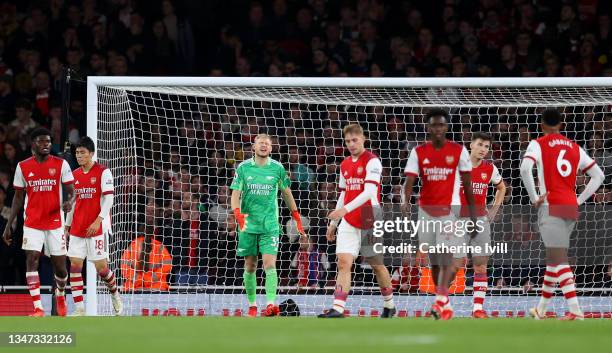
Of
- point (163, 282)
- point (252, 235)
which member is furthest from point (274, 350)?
point (163, 282)

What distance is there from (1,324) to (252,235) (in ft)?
9.93

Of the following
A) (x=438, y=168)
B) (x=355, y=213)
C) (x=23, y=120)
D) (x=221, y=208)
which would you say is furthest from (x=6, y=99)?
Result: (x=438, y=168)

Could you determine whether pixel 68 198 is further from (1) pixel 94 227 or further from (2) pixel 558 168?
(2) pixel 558 168

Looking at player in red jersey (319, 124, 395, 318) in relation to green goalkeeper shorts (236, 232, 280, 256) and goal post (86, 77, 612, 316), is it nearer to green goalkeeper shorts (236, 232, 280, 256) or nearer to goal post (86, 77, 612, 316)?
green goalkeeper shorts (236, 232, 280, 256)

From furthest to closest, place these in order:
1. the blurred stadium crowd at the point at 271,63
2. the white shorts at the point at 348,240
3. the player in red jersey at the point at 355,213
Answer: the blurred stadium crowd at the point at 271,63 < the white shorts at the point at 348,240 < the player in red jersey at the point at 355,213

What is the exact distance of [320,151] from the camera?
13758 millimetres

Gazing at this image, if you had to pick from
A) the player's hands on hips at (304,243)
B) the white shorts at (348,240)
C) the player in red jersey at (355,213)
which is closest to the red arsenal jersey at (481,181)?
the player in red jersey at (355,213)

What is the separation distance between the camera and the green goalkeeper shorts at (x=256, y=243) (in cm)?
1138

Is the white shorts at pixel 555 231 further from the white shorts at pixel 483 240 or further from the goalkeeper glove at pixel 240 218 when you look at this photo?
the goalkeeper glove at pixel 240 218

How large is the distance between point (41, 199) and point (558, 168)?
490cm

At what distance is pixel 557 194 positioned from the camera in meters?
9.84

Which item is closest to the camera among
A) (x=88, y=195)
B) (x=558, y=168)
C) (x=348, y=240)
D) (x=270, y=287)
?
(x=558, y=168)

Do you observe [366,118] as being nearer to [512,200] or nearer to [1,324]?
[512,200]

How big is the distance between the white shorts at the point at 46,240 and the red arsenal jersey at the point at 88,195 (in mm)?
453
